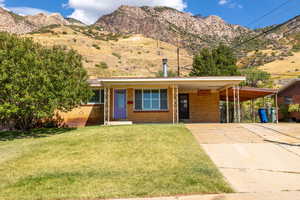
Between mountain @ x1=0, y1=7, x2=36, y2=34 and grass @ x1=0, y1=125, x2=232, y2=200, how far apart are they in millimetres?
79402

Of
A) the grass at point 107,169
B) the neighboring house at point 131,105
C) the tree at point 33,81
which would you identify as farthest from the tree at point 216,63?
the grass at point 107,169

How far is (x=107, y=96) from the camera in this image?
1431 cm

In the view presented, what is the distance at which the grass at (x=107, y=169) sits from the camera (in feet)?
14.6

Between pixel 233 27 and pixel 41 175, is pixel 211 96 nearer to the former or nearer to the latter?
pixel 41 175

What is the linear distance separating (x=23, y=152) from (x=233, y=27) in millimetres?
76842

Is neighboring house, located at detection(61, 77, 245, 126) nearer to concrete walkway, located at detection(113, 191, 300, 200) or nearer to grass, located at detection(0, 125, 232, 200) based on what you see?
grass, located at detection(0, 125, 232, 200)

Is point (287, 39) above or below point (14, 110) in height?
above

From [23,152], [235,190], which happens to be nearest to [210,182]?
[235,190]

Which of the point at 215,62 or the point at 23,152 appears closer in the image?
the point at 23,152

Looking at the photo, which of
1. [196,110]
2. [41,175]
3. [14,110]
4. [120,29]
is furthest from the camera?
[120,29]

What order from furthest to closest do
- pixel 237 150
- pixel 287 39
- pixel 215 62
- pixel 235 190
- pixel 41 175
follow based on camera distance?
pixel 287 39 → pixel 215 62 → pixel 237 150 → pixel 41 175 → pixel 235 190

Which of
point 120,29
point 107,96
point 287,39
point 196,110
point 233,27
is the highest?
point 120,29

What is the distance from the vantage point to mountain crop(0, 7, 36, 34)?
72.9 metres

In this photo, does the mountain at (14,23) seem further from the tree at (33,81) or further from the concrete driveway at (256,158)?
the concrete driveway at (256,158)
